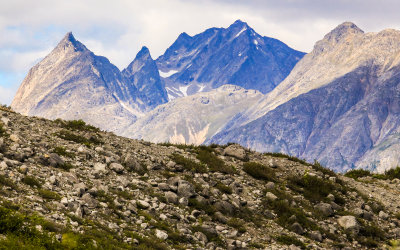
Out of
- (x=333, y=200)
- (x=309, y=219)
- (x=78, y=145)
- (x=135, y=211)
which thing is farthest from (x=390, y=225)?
(x=78, y=145)

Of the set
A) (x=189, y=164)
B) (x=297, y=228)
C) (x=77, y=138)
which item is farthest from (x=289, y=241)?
(x=77, y=138)

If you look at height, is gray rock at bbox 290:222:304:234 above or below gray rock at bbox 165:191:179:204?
below

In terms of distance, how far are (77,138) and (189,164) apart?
23.3ft

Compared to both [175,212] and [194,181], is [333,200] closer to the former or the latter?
[194,181]

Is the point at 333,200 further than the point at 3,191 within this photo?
Yes

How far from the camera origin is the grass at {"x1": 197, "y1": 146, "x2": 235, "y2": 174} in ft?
85.9

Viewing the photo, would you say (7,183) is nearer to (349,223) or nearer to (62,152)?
(62,152)

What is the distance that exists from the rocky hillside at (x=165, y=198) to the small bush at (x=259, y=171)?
0.22ft

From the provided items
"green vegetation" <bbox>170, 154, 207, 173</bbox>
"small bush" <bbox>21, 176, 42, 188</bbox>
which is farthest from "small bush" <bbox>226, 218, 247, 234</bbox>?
"small bush" <bbox>21, 176, 42, 188</bbox>

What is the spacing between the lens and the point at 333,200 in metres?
25.9

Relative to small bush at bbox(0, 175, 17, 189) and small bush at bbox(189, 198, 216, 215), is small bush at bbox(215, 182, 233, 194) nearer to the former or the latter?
small bush at bbox(189, 198, 216, 215)

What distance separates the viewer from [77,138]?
2503 cm

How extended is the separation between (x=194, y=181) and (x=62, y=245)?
11793mm

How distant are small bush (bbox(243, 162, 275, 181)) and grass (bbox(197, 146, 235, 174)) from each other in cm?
115
